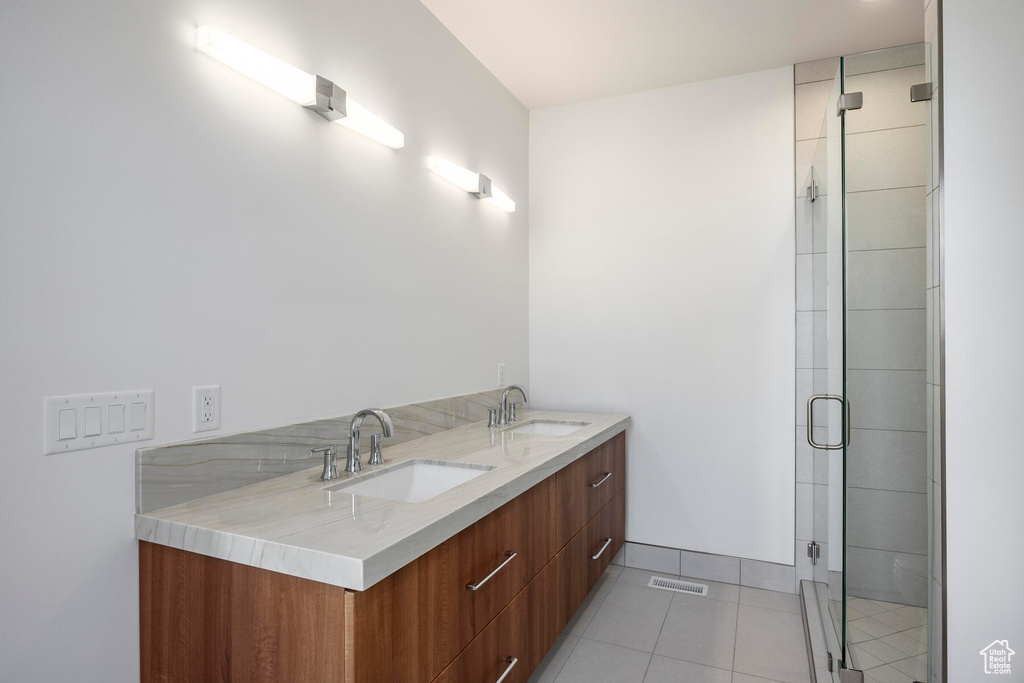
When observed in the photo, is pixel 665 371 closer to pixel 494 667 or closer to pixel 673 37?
pixel 673 37

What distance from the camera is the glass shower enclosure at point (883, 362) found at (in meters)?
1.35

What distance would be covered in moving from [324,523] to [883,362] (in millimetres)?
1490

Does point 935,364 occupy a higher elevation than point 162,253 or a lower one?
lower

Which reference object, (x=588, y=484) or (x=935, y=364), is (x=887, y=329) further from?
(x=588, y=484)

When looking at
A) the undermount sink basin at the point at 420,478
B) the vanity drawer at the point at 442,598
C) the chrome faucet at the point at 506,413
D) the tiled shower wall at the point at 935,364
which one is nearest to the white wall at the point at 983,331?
the tiled shower wall at the point at 935,364

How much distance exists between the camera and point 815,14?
224cm

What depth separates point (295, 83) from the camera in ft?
4.91

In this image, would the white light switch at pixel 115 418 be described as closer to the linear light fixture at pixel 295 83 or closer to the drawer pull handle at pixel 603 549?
the linear light fixture at pixel 295 83

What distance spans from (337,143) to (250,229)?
0.47 meters

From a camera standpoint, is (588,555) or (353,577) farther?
(588,555)

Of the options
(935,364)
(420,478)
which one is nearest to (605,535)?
(420,478)

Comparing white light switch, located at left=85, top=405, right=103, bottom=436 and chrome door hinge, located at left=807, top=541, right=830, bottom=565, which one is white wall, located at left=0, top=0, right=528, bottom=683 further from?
chrome door hinge, located at left=807, top=541, right=830, bottom=565

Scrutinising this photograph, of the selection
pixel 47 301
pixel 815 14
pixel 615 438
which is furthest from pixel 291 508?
pixel 815 14

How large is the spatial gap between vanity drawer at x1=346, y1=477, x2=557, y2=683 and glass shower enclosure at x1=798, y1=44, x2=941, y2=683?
38.0 inches
